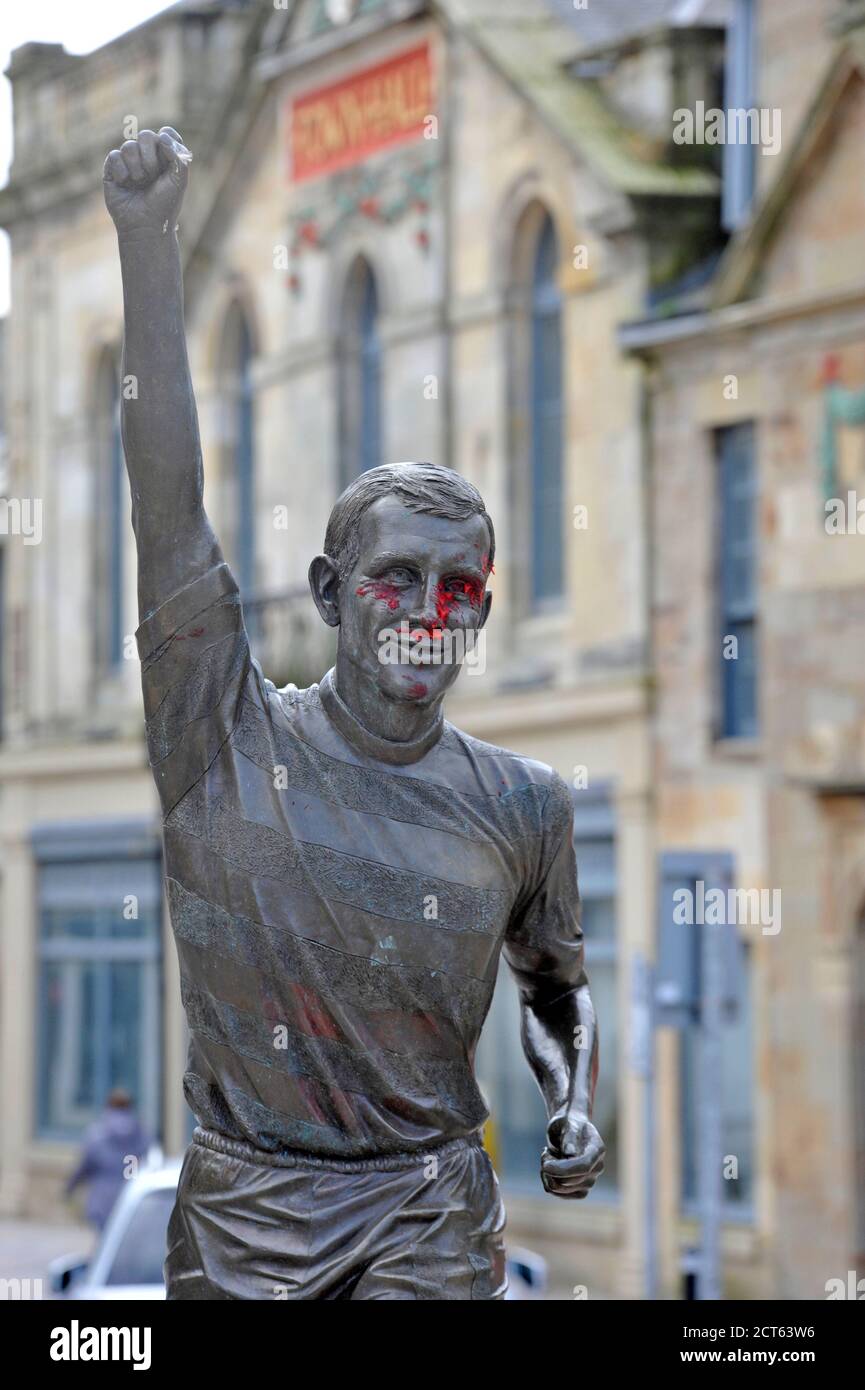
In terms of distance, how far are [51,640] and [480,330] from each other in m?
8.33

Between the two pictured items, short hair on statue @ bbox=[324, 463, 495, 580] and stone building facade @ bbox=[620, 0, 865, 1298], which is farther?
stone building facade @ bbox=[620, 0, 865, 1298]

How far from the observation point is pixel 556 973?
16.0ft

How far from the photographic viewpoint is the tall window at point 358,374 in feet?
82.9

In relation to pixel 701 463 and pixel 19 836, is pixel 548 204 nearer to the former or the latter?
pixel 701 463

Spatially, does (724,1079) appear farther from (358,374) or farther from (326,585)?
(326,585)

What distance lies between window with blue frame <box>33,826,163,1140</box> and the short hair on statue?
22.2 meters

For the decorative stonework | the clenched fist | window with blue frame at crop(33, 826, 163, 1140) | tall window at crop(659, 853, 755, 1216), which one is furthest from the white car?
window with blue frame at crop(33, 826, 163, 1140)

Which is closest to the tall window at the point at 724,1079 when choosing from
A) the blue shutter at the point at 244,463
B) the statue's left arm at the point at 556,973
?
the blue shutter at the point at 244,463

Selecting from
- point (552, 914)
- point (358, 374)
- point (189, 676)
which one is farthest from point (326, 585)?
point (358, 374)

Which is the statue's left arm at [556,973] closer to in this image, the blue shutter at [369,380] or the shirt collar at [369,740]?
the shirt collar at [369,740]

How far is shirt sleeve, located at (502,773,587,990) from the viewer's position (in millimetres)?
4793

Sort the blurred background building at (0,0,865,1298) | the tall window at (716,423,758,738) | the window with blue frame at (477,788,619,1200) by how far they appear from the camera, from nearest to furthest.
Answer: the blurred background building at (0,0,865,1298) < the tall window at (716,423,758,738) < the window with blue frame at (477,788,619,1200)

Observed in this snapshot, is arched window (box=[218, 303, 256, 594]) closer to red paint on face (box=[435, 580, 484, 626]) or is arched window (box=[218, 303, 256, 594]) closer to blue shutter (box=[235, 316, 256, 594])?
blue shutter (box=[235, 316, 256, 594])
